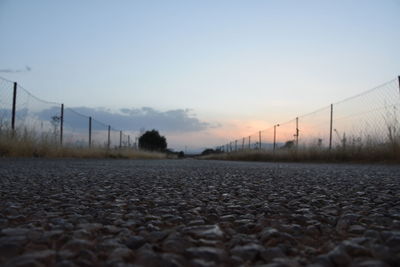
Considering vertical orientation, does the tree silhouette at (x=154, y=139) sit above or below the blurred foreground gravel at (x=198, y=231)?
above

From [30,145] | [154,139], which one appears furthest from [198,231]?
[154,139]

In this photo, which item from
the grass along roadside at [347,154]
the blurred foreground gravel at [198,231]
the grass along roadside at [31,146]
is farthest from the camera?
the grass along roadside at [31,146]

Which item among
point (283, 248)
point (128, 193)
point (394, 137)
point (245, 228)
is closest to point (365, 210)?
point (245, 228)

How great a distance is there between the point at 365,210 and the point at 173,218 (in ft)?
2.55

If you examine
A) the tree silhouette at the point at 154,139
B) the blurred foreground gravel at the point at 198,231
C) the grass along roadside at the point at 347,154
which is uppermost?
the tree silhouette at the point at 154,139

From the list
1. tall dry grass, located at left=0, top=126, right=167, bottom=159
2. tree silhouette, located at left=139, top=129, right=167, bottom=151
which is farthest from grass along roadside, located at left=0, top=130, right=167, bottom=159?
tree silhouette, located at left=139, top=129, right=167, bottom=151

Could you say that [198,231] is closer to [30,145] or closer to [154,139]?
[30,145]

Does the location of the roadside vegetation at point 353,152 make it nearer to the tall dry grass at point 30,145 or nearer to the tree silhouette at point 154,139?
the tall dry grass at point 30,145

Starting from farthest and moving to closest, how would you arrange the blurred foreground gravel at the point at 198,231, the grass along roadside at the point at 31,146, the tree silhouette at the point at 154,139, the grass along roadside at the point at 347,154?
the tree silhouette at the point at 154,139 → the grass along roadside at the point at 31,146 → the grass along roadside at the point at 347,154 → the blurred foreground gravel at the point at 198,231

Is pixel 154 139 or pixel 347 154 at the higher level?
pixel 154 139

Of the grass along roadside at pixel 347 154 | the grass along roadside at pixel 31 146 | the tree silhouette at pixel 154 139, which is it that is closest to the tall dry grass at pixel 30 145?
the grass along roadside at pixel 31 146

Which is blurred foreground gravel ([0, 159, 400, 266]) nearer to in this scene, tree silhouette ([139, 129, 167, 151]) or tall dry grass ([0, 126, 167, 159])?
tall dry grass ([0, 126, 167, 159])

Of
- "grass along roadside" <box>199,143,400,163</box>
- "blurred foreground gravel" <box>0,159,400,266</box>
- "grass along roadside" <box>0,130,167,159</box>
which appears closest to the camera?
"blurred foreground gravel" <box>0,159,400,266</box>

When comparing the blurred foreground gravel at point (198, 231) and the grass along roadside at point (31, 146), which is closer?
the blurred foreground gravel at point (198, 231)
